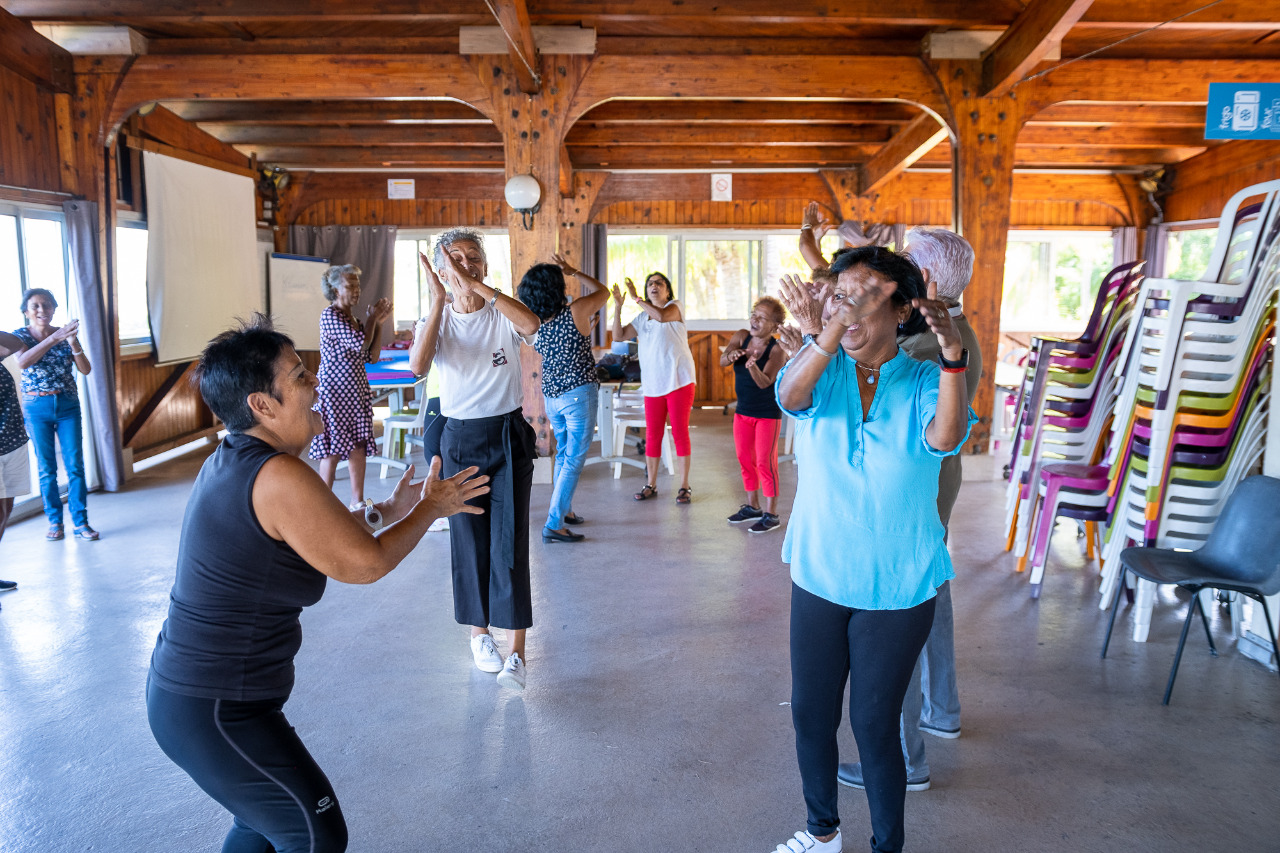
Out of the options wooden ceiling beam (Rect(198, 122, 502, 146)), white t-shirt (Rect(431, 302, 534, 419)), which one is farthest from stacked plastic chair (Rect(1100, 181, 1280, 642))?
wooden ceiling beam (Rect(198, 122, 502, 146))

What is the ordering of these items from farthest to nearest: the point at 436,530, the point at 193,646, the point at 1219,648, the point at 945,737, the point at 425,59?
the point at 425,59 < the point at 436,530 < the point at 1219,648 < the point at 945,737 < the point at 193,646

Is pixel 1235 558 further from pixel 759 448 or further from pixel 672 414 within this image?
pixel 672 414

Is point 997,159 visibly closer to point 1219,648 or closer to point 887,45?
point 887,45

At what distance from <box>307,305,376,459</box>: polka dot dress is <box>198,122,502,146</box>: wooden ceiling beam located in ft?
14.4

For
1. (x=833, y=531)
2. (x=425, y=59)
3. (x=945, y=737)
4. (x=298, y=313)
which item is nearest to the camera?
(x=833, y=531)

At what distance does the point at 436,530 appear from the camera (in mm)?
5258

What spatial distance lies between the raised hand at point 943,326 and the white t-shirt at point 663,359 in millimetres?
3869

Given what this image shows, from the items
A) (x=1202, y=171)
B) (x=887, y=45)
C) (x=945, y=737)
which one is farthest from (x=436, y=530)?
(x=1202, y=171)

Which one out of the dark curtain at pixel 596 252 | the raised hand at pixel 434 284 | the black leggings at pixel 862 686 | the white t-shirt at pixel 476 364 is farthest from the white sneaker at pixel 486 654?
the dark curtain at pixel 596 252

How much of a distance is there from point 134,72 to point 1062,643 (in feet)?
22.9

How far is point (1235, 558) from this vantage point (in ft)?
10.5

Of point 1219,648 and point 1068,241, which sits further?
point 1068,241

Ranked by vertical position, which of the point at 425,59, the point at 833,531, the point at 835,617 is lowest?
the point at 835,617

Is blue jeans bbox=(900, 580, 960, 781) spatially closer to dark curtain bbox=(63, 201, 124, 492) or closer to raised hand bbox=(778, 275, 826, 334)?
raised hand bbox=(778, 275, 826, 334)
